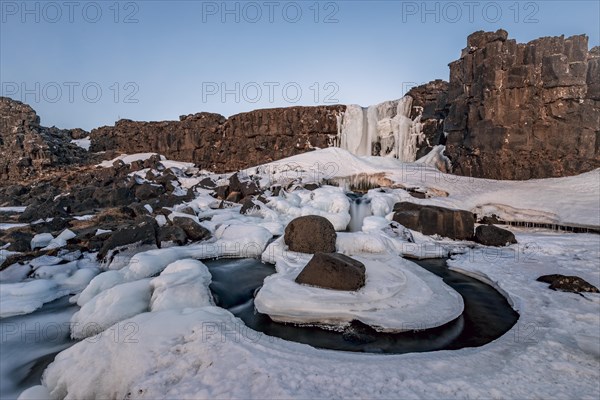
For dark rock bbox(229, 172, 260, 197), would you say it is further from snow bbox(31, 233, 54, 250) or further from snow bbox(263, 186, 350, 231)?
snow bbox(31, 233, 54, 250)

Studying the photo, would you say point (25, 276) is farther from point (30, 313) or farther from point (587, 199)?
point (587, 199)

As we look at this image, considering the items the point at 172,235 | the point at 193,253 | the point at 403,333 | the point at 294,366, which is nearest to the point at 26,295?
the point at 193,253

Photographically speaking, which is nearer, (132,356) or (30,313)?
(132,356)

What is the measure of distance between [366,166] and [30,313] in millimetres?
15891

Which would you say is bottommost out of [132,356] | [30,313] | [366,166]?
[30,313]

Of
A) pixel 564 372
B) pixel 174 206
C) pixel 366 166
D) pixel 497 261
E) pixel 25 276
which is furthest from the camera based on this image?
pixel 366 166

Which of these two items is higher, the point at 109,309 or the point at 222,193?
the point at 222,193

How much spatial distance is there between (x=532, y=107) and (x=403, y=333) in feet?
51.7

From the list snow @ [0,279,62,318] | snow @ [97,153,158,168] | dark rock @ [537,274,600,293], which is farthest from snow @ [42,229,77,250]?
snow @ [97,153,158,168]

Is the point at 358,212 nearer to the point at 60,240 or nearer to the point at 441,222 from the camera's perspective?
the point at 441,222

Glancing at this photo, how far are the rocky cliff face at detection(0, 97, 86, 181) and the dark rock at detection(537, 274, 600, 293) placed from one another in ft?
119

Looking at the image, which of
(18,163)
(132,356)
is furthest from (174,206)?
(18,163)

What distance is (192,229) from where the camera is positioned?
9805 mm

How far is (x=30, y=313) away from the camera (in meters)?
5.38
